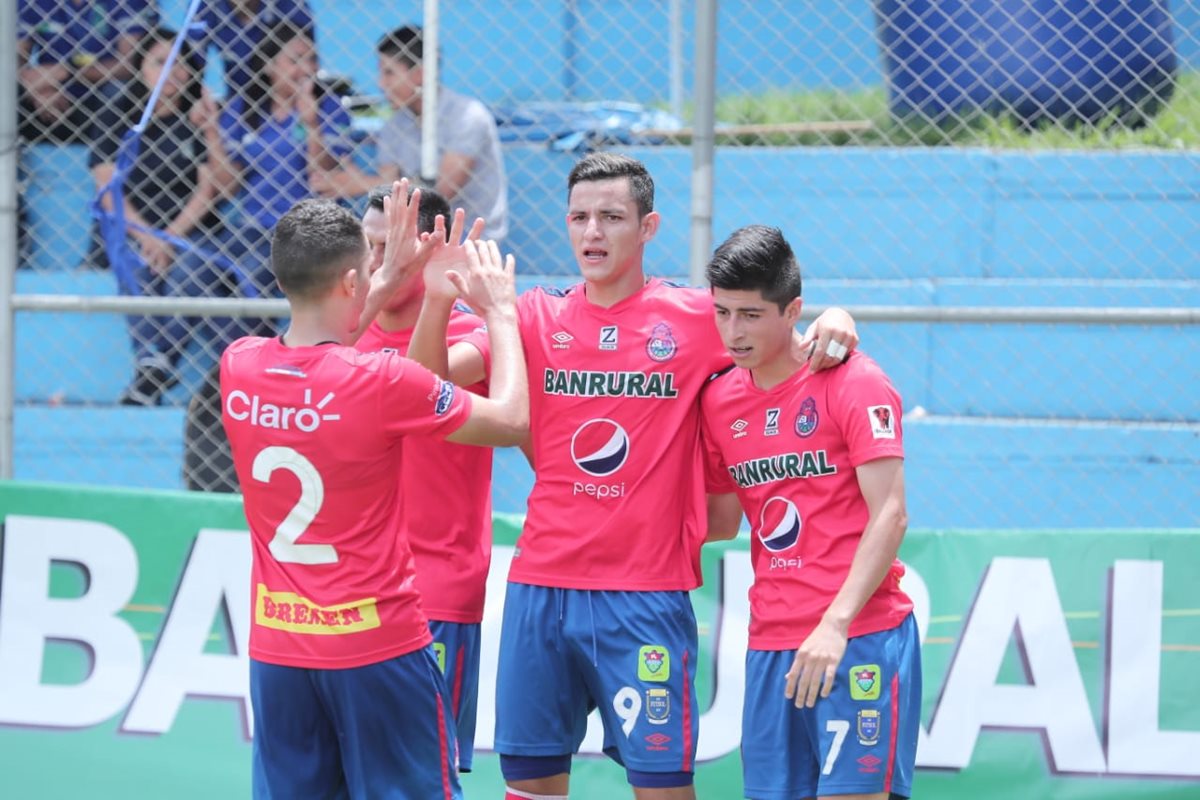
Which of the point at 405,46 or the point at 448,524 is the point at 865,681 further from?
the point at 405,46

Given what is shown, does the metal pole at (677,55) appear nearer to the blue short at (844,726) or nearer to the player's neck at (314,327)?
the player's neck at (314,327)

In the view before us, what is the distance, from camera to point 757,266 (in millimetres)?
3637

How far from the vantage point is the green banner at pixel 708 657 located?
4930mm

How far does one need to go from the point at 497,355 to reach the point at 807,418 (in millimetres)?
794

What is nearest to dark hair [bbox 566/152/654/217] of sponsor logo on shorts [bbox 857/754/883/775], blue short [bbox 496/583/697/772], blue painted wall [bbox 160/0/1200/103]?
blue short [bbox 496/583/697/772]

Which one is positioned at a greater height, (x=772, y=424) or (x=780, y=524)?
(x=772, y=424)

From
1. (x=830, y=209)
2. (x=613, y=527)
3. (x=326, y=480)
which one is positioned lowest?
(x=613, y=527)

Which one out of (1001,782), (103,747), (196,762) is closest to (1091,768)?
(1001,782)

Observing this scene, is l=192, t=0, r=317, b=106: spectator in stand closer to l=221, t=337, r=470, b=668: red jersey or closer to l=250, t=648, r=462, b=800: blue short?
l=221, t=337, r=470, b=668: red jersey

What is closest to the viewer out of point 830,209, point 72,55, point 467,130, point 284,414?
point 284,414

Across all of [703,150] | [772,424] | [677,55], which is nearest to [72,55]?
[677,55]

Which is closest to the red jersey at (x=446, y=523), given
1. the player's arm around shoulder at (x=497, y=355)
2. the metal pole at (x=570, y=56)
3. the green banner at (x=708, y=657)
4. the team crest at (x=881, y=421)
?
the player's arm around shoulder at (x=497, y=355)

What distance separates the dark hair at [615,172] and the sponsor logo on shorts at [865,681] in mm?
1347

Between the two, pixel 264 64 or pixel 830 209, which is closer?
pixel 264 64
